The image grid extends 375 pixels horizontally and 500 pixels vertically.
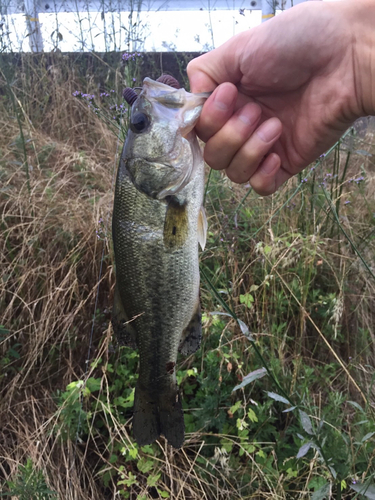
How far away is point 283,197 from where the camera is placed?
2926 mm

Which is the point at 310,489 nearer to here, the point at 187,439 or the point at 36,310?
the point at 187,439

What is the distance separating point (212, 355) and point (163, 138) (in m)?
1.29

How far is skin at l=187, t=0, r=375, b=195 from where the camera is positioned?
1.49 metres

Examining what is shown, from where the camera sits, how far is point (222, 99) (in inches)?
54.9

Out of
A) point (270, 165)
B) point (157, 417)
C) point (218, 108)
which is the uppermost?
point (218, 108)

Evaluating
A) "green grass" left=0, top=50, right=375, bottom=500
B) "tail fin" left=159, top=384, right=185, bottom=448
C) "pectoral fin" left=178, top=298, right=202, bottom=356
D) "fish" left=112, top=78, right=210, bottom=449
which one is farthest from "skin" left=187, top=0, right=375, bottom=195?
"tail fin" left=159, top=384, right=185, bottom=448

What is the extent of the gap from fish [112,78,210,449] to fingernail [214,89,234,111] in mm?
53

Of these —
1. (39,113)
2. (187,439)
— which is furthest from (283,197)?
(39,113)

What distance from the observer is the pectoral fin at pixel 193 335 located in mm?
1455

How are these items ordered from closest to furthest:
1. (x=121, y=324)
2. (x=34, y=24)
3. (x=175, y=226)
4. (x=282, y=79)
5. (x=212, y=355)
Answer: (x=175, y=226) → (x=121, y=324) → (x=282, y=79) → (x=212, y=355) → (x=34, y=24)

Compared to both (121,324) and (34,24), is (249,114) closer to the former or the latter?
(121,324)

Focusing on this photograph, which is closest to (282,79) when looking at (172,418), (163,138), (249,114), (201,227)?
(249,114)

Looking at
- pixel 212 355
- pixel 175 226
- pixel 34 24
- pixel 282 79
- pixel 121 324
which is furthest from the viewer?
pixel 34 24

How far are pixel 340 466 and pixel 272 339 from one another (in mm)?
708
